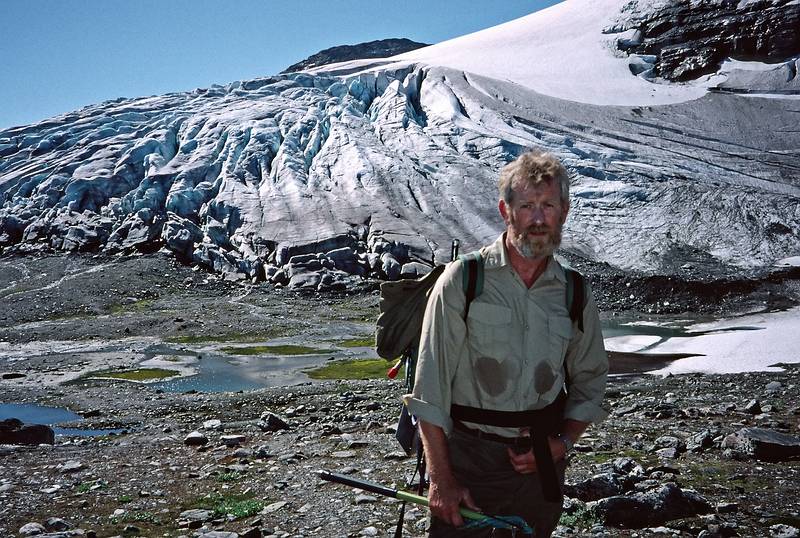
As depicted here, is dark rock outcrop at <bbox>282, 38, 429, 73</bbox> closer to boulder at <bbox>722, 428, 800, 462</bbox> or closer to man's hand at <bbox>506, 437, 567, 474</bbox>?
boulder at <bbox>722, 428, 800, 462</bbox>

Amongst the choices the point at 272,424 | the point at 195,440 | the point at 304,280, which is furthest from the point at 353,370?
the point at 304,280

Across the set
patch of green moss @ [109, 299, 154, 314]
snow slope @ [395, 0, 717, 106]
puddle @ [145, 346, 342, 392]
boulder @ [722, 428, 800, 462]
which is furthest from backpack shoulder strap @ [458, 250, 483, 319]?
snow slope @ [395, 0, 717, 106]

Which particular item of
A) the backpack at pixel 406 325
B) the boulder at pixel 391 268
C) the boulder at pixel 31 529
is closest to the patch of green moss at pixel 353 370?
the boulder at pixel 31 529

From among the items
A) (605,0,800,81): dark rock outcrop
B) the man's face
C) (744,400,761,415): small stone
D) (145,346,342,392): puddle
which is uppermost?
(605,0,800,81): dark rock outcrop

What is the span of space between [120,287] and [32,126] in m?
59.3

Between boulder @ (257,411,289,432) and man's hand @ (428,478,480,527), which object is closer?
man's hand @ (428,478,480,527)

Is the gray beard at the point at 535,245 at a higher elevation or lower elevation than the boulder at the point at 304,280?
higher

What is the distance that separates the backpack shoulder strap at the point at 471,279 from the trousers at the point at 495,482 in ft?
3.47

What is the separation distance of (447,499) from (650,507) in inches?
222

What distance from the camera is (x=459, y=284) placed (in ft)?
15.6

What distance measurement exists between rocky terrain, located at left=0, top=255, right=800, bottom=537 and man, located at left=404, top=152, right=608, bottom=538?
14.6 feet

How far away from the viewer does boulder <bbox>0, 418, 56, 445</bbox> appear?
17562 millimetres

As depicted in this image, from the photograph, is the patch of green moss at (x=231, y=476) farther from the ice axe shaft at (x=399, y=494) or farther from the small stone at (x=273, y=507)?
the ice axe shaft at (x=399, y=494)

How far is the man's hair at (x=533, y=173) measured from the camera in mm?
4797
